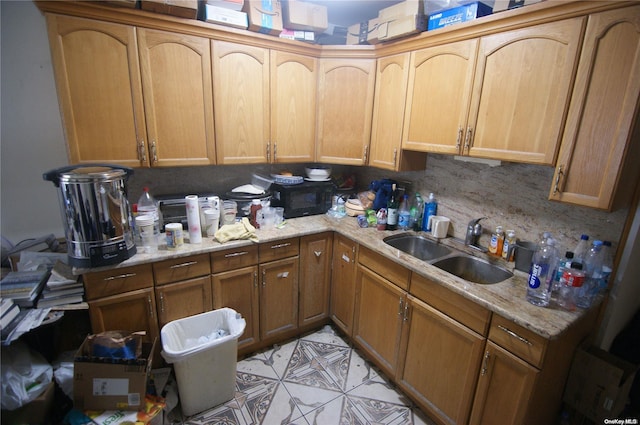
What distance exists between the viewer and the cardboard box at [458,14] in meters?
1.61

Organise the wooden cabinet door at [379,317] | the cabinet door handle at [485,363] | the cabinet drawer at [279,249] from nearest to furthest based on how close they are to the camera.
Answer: the cabinet door handle at [485,363] < the wooden cabinet door at [379,317] < the cabinet drawer at [279,249]

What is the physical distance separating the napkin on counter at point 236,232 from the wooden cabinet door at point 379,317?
772 mm

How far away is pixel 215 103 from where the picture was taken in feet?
6.55

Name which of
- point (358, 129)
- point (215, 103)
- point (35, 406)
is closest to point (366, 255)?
point (358, 129)

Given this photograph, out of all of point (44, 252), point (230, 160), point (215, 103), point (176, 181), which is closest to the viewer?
point (44, 252)

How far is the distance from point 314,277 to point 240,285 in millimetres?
582

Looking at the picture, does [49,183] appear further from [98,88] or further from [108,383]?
[108,383]

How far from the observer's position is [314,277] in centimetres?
235

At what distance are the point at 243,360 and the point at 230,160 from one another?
143cm

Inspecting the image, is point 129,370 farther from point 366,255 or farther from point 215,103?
point 215,103

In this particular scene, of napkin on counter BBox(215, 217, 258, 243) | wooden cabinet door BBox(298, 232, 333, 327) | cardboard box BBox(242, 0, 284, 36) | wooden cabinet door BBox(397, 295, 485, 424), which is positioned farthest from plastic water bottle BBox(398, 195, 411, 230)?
cardboard box BBox(242, 0, 284, 36)

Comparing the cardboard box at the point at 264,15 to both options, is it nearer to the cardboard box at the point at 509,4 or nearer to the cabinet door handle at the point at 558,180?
the cardboard box at the point at 509,4

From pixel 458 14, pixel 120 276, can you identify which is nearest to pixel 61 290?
pixel 120 276

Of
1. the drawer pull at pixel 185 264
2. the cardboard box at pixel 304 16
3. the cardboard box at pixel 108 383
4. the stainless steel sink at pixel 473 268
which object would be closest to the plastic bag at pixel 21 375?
the cardboard box at pixel 108 383
